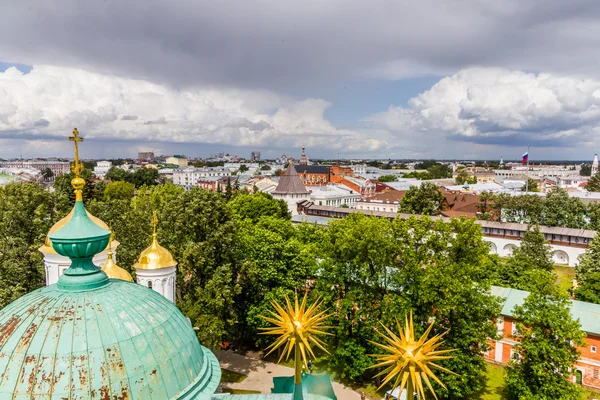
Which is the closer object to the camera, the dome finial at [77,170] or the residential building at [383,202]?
the dome finial at [77,170]

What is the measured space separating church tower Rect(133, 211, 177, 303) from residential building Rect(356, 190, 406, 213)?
196ft

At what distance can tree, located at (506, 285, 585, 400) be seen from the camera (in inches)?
676

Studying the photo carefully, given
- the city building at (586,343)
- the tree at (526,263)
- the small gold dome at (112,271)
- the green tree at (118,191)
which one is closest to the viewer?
the small gold dome at (112,271)

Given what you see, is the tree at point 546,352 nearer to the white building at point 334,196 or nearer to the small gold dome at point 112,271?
the small gold dome at point 112,271

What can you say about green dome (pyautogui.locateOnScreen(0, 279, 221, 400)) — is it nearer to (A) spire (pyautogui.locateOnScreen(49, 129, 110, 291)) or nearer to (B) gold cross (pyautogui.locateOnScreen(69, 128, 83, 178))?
(A) spire (pyautogui.locateOnScreen(49, 129, 110, 291))

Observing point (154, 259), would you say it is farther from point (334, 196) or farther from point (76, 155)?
point (334, 196)

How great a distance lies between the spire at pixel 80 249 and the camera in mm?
6996

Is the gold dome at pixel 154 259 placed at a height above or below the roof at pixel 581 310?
above

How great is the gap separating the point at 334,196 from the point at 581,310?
199 ft

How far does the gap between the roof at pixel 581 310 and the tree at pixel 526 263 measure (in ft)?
8.42

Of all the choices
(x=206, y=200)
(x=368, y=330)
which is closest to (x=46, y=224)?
(x=206, y=200)

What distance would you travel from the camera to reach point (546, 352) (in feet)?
56.8

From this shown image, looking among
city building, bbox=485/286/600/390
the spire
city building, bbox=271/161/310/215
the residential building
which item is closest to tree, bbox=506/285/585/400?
city building, bbox=485/286/600/390

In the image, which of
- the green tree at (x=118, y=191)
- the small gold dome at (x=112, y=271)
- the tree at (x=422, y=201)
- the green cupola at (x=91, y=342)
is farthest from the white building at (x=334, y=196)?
the green cupola at (x=91, y=342)
